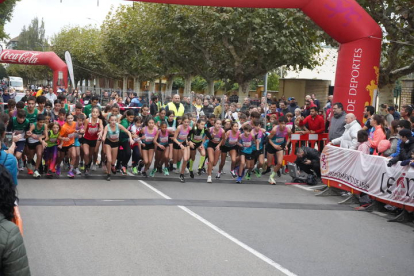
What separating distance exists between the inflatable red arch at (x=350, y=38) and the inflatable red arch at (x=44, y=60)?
30.0 m

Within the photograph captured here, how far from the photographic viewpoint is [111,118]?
1418 cm

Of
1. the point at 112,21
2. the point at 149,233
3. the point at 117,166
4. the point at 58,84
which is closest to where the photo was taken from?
the point at 149,233

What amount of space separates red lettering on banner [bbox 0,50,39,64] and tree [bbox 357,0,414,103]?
2856 centimetres

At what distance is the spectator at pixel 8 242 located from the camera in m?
3.23

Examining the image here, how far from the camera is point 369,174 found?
11.6 metres

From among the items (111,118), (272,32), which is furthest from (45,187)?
(272,32)

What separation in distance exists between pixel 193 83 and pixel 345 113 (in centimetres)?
5782

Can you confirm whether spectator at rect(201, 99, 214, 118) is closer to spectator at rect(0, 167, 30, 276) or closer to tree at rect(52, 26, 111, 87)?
spectator at rect(0, 167, 30, 276)

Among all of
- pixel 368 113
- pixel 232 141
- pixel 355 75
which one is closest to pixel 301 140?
pixel 232 141

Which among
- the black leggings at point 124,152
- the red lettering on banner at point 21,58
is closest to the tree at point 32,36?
the red lettering on banner at point 21,58

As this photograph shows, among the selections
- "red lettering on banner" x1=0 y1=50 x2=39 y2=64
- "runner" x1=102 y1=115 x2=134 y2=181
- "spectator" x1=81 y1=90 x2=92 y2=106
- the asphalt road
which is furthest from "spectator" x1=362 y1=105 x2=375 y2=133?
"red lettering on banner" x1=0 y1=50 x2=39 y2=64

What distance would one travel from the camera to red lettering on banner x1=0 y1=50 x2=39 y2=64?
42188 mm

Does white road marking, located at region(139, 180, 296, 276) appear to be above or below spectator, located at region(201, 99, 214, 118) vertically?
below

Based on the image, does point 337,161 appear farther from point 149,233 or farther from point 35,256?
point 35,256
